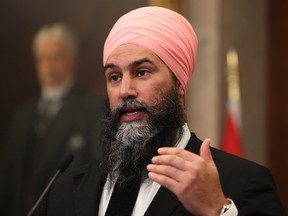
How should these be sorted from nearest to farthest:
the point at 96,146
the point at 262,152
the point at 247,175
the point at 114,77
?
the point at 247,175 < the point at 114,77 < the point at 96,146 < the point at 262,152

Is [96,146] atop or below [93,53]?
below

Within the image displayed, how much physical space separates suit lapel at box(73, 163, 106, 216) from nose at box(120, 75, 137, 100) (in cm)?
45

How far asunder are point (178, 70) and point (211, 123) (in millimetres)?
3154

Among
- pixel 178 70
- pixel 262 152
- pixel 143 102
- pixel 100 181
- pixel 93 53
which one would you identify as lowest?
pixel 100 181

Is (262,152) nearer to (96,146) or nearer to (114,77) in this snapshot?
(96,146)

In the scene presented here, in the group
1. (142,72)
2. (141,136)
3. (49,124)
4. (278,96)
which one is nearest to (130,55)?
(142,72)

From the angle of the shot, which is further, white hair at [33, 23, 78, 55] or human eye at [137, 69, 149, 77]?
white hair at [33, 23, 78, 55]

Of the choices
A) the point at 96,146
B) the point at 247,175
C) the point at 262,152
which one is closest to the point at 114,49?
the point at 247,175

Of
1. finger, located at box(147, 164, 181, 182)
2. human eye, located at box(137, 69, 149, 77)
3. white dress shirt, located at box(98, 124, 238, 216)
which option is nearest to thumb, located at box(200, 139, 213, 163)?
finger, located at box(147, 164, 181, 182)

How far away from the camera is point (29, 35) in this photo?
20.7 ft

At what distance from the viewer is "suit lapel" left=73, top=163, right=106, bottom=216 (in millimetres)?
3221

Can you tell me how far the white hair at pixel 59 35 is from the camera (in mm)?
6312

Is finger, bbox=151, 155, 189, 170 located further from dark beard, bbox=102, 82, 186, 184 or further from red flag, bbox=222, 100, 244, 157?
red flag, bbox=222, 100, 244, 157

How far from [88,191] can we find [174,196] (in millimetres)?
466
